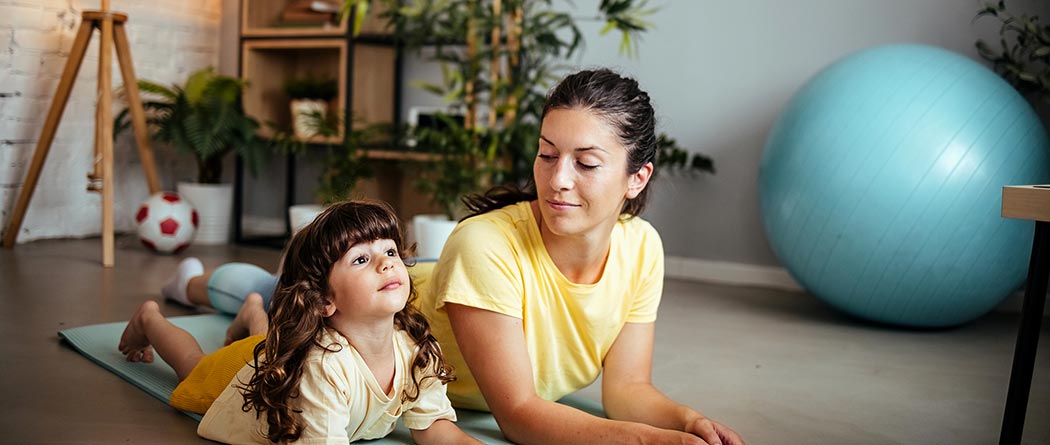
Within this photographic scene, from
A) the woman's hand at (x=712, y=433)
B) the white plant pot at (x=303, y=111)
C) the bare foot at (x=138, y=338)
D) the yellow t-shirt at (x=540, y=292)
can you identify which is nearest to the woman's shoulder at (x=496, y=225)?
the yellow t-shirt at (x=540, y=292)

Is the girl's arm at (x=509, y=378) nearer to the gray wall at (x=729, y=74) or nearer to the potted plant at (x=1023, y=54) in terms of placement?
the potted plant at (x=1023, y=54)

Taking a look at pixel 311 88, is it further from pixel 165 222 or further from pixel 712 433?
pixel 712 433

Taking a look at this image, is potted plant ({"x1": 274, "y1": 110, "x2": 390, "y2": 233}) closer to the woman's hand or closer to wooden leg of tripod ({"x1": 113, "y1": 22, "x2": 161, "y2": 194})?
wooden leg of tripod ({"x1": 113, "y1": 22, "x2": 161, "y2": 194})

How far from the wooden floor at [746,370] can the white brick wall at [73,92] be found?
2.29 feet

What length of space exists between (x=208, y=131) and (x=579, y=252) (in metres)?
3.08

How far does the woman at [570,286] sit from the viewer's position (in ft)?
5.63

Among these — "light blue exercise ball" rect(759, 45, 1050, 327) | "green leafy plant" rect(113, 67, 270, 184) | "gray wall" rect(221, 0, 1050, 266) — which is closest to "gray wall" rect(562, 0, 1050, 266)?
"gray wall" rect(221, 0, 1050, 266)

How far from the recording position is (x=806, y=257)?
3.16 metres

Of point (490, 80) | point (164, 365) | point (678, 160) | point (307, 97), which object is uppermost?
point (490, 80)

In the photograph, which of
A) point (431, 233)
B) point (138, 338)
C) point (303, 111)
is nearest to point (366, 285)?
point (138, 338)

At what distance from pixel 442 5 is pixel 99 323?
5.85ft

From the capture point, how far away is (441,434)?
69.2 inches

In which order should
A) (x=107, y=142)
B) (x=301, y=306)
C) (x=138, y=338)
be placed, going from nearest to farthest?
(x=301, y=306) < (x=138, y=338) < (x=107, y=142)

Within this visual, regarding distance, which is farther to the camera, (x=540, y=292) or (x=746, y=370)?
(x=746, y=370)
